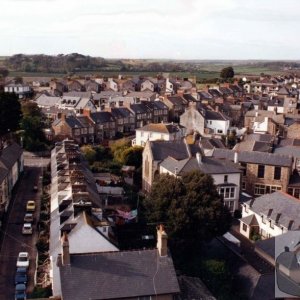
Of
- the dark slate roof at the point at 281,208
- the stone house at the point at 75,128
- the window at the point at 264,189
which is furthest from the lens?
the stone house at the point at 75,128

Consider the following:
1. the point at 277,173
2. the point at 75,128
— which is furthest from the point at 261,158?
the point at 75,128

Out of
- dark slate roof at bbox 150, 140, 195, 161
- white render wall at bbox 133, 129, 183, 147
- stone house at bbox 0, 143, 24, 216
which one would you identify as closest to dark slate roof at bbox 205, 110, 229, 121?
white render wall at bbox 133, 129, 183, 147

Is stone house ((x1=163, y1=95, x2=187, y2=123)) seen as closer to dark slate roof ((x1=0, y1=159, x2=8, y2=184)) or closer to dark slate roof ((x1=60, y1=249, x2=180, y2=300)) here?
dark slate roof ((x1=0, y1=159, x2=8, y2=184))

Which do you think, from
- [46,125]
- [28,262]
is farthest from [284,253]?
[46,125]

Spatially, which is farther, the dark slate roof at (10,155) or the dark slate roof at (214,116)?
the dark slate roof at (214,116)

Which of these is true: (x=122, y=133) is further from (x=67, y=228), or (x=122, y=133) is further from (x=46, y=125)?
(x=67, y=228)

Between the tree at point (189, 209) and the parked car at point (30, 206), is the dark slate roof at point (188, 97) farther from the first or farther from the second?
the tree at point (189, 209)

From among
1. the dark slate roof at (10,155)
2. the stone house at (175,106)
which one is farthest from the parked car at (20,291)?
the stone house at (175,106)

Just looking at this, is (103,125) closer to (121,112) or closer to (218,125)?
(121,112)
